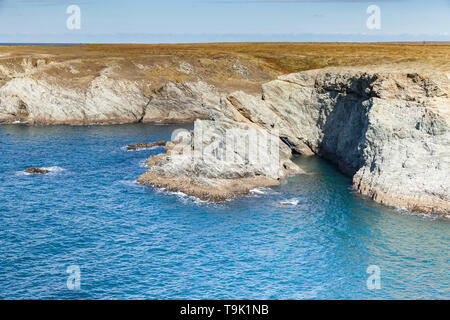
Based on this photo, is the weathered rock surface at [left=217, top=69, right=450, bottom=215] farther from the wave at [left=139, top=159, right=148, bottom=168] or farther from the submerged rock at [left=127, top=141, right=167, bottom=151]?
the submerged rock at [left=127, top=141, right=167, bottom=151]

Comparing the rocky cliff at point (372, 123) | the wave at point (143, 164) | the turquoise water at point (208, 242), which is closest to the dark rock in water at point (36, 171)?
the turquoise water at point (208, 242)

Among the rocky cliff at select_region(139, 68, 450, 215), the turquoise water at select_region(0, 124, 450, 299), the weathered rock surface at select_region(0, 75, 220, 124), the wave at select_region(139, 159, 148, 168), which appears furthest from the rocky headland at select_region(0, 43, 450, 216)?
the weathered rock surface at select_region(0, 75, 220, 124)

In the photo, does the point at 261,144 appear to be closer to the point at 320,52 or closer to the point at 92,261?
the point at 92,261

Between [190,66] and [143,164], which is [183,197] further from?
[190,66]

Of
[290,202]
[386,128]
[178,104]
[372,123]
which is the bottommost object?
[290,202]

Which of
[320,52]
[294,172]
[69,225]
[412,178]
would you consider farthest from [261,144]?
[320,52]

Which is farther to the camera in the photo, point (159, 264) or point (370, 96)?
point (370, 96)

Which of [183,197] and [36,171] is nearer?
[183,197]

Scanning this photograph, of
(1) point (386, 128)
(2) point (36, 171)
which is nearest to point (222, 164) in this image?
(1) point (386, 128)
